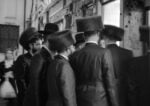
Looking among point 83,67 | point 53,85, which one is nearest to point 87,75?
point 83,67

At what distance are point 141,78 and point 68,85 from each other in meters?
0.80

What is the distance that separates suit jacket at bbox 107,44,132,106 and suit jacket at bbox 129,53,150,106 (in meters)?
0.24

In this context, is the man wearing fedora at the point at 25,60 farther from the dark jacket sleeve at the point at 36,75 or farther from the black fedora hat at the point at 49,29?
the dark jacket sleeve at the point at 36,75

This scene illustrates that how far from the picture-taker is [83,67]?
10.3 feet

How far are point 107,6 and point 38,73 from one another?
1750 millimetres

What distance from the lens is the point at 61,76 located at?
2973mm

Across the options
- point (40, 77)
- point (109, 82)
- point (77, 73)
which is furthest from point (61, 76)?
point (40, 77)

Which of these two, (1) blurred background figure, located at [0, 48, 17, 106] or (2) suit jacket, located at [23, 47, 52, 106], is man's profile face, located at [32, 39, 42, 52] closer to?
(2) suit jacket, located at [23, 47, 52, 106]

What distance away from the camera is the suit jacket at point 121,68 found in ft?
11.8

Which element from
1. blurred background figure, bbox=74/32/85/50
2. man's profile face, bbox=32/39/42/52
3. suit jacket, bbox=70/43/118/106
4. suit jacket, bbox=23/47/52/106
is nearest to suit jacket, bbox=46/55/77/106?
suit jacket, bbox=70/43/118/106

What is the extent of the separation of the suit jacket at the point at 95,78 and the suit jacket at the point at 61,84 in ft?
0.48

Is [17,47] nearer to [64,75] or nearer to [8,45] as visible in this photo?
[8,45]

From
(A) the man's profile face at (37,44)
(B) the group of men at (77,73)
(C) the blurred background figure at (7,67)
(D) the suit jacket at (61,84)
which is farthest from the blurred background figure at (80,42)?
(C) the blurred background figure at (7,67)

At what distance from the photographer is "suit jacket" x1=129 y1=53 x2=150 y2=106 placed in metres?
3.21
